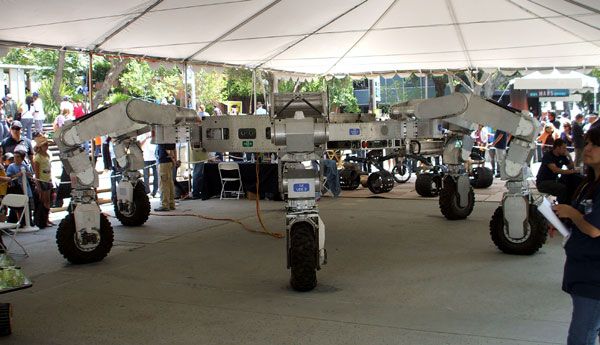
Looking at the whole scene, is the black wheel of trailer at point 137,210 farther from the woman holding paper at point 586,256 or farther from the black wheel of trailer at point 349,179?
the woman holding paper at point 586,256

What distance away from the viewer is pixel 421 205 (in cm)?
1329

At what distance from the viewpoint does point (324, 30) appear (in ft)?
46.7

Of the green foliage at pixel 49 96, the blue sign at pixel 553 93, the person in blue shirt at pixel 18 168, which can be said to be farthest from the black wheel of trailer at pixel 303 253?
the green foliage at pixel 49 96

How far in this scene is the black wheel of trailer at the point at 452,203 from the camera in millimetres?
10961

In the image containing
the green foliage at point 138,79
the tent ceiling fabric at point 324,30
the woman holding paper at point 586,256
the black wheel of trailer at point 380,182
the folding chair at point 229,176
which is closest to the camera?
the woman holding paper at point 586,256

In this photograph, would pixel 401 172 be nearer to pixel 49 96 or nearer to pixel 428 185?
pixel 428 185

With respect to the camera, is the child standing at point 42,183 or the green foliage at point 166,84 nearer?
the child standing at point 42,183

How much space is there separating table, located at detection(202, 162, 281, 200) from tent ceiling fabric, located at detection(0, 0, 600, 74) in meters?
2.82

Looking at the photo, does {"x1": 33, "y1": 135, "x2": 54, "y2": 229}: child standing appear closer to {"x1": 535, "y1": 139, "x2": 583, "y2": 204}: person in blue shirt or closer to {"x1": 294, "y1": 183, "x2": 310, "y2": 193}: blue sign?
{"x1": 294, "y1": 183, "x2": 310, "y2": 193}: blue sign

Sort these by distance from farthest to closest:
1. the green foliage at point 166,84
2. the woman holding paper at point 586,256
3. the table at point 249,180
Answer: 1. the green foliage at point 166,84
2. the table at point 249,180
3. the woman holding paper at point 586,256

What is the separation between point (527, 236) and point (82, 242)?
5.68m

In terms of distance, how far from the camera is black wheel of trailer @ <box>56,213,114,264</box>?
7.89 m

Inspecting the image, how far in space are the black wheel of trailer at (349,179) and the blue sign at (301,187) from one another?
405 inches

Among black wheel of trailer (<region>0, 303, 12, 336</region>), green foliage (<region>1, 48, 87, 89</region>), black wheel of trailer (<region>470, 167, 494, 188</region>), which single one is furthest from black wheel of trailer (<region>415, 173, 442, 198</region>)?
green foliage (<region>1, 48, 87, 89</region>)
